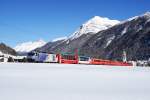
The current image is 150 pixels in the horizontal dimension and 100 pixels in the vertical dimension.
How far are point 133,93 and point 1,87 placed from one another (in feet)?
20.1

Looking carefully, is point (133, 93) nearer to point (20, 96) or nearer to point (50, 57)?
point (20, 96)

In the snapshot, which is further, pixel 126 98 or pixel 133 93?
pixel 133 93

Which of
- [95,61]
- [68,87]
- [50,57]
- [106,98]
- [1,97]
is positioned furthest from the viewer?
[95,61]

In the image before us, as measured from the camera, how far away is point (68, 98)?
12.4 meters

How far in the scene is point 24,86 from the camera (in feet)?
50.0

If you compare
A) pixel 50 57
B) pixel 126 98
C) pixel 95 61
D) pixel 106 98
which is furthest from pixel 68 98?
pixel 95 61

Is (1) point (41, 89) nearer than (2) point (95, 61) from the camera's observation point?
Yes

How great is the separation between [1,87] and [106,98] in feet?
16.3

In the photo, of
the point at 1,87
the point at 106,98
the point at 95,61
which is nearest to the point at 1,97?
the point at 1,87

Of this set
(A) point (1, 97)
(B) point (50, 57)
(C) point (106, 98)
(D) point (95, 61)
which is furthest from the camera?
(D) point (95, 61)

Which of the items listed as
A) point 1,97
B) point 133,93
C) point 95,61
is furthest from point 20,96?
point 95,61

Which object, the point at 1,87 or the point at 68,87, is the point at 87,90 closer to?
the point at 68,87

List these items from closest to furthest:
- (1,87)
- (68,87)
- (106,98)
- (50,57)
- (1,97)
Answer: (1,97) < (106,98) < (1,87) < (68,87) < (50,57)

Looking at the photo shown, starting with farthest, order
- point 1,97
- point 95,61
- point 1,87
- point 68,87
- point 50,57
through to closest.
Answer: point 95,61 < point 50,57 < point 68,87 < point 1,87 < point 1,97
